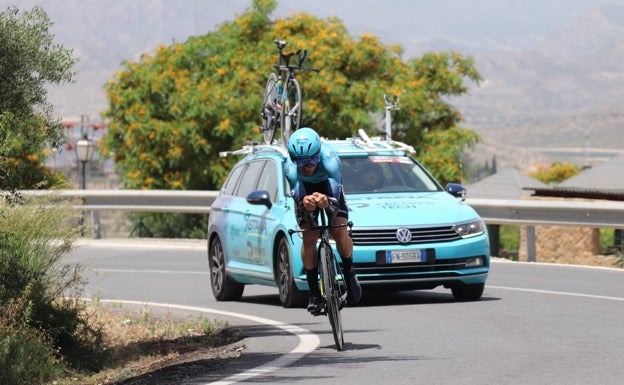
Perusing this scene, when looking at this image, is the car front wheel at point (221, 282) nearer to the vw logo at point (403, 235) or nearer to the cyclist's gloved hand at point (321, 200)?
the vw logo at point (403, 235)

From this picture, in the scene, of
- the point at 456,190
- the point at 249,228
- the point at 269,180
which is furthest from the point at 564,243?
the point at 456,190

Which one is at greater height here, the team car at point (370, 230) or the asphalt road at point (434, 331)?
the team car at point (370, 230)

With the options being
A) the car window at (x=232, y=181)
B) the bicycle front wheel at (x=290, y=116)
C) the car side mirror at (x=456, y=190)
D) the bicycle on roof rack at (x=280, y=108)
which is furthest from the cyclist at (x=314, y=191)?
the bicycle on roof rack at (x=280, y=108)

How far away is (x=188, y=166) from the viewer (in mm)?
62688

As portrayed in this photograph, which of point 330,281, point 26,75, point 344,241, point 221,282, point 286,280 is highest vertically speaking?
point 26,75

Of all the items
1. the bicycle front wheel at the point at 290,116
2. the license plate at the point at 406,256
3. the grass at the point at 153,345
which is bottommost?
the grass at the point at 153,345

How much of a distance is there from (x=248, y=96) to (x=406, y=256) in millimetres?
46354

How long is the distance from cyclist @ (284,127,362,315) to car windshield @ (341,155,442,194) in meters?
4.10

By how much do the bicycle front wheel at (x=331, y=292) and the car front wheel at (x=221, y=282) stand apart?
207 inches

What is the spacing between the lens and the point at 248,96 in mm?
61312

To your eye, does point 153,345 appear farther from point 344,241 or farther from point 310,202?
point 310,202

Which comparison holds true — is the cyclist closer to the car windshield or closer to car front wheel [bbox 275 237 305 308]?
car front wheel [bbox 275 237 305 308]

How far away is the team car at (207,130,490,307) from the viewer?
50.2ft

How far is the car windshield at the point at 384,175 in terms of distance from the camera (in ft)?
54.7
